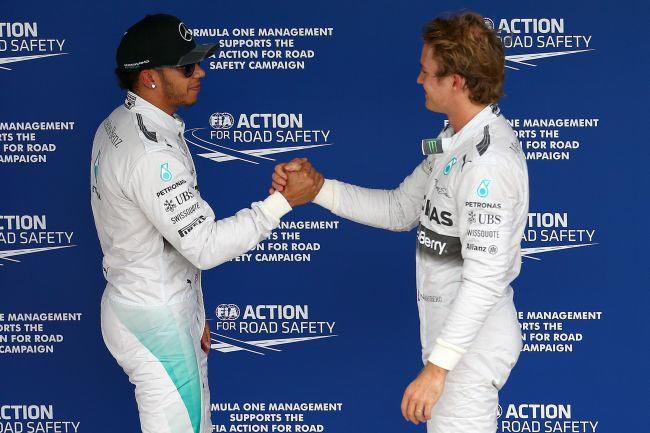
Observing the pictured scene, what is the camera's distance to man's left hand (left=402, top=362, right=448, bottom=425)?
6.72ft

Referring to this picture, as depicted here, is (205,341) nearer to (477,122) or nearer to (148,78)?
(148,78)

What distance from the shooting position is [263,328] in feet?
11.1

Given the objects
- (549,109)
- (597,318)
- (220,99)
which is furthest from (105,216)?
(597,318)

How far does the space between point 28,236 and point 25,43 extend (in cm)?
72

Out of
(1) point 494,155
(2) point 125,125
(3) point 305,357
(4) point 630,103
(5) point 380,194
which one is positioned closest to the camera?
(1) point 494,155

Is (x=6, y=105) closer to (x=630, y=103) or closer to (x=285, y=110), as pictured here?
(x=285, y=110)

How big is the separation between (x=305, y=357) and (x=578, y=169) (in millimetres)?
1246

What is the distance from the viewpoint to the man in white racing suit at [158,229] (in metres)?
2.25

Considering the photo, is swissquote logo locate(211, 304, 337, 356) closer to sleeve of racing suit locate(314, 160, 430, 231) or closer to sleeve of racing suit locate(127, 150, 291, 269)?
sleeve of racing suit locate(314, 160, 430, 231)

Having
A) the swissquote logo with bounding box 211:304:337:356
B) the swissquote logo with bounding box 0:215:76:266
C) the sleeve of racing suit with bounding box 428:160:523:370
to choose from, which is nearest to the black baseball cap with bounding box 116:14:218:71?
the sleeve of racing suit with bounding box 428:160:523:370

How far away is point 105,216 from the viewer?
7.77 feet

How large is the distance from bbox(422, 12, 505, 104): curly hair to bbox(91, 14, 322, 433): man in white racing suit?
59cm

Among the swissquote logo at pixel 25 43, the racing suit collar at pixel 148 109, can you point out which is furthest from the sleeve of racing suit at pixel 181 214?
the swissquote logo at pixel 25 43

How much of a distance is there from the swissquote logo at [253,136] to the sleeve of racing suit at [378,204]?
2.17 feet
